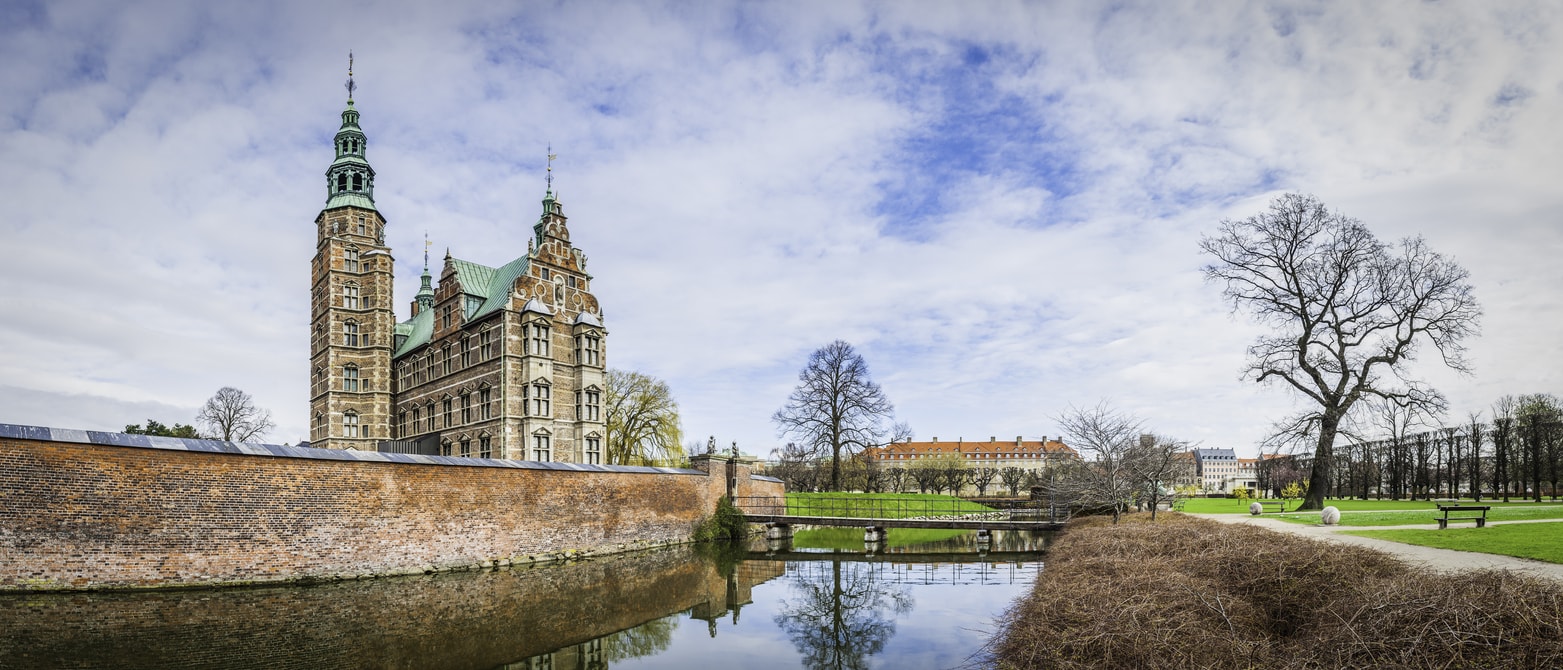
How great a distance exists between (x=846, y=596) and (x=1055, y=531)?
1582 cm

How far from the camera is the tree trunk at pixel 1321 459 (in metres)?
27.4

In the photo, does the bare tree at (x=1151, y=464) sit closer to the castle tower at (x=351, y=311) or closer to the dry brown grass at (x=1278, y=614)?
the dry brown grass at (x=1278, y=614)

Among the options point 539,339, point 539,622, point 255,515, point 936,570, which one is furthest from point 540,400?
point 539,622

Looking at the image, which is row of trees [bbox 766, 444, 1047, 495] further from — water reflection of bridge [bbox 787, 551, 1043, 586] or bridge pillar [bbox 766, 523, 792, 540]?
water reflection of bridge [bbox 787, 551, 1043, 586]

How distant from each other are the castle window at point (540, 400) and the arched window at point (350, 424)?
42.0 feet

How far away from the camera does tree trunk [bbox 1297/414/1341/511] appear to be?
1078 inches

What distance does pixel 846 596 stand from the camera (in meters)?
18.0

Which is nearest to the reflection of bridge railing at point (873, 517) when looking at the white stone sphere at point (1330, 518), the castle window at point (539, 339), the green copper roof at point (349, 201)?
the white stone sphere at point (1330, 518)

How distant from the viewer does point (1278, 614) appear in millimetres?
9195

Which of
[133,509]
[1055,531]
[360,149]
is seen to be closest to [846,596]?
[133,509]

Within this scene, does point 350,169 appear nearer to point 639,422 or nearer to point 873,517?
point 639,422

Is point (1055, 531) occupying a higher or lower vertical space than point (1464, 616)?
lower

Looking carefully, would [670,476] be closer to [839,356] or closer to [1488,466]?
[839,356]

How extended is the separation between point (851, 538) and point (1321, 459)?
1706cm
